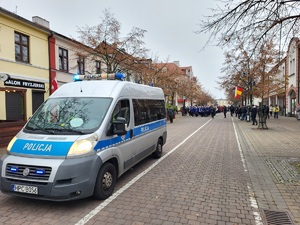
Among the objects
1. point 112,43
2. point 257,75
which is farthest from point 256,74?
point 112,43

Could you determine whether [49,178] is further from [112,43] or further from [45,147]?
[112,43]

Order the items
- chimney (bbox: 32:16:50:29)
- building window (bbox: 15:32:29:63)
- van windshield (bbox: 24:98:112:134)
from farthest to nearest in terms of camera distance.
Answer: chimney (bbox: 32:16:50:29)
building window (bbox: 15:32:29:63)
van windshield (bbox: 24:98:112:134)

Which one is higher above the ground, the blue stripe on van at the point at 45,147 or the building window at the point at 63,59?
the building window at the point at 63,59

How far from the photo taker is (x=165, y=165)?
7.88 metres

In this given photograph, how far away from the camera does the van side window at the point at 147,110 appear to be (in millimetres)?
6805

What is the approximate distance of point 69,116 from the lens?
17.2 feet

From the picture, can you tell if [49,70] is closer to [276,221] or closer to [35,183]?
[35,183]

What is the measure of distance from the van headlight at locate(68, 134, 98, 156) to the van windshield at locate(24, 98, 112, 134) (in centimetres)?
21

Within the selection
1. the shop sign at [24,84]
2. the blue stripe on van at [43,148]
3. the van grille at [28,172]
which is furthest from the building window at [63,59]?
the van grille at [28,172]

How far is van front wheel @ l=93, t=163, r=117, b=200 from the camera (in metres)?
4.83

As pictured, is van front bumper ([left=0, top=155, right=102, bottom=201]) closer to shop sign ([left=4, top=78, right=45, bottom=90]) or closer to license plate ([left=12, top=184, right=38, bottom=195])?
license plate ([left=12, top=184, right=38, bottom=195])

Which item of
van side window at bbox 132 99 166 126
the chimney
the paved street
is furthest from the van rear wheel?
the chimney

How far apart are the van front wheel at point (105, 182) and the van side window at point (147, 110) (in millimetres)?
1700

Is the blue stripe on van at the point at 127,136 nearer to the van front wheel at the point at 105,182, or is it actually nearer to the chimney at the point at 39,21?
the van front wheel at the point at 105,182
